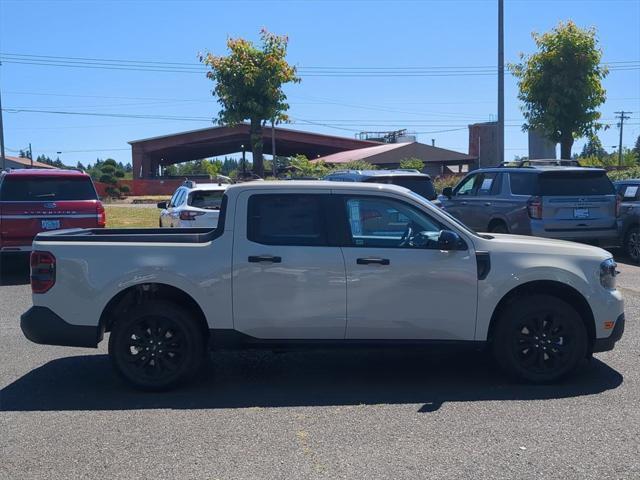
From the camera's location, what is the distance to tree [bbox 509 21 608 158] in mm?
20781

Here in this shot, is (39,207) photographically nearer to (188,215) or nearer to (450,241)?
(188,215)

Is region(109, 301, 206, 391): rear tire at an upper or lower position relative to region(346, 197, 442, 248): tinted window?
lower

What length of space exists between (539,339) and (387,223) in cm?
166

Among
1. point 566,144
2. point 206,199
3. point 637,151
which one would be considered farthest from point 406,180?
point 637,151


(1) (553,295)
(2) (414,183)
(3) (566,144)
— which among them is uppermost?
(3) (566,144)

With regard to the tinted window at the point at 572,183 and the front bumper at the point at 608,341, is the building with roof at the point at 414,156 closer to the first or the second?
the tinted window at the point at 572,183

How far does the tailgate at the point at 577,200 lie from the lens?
41.5 ft

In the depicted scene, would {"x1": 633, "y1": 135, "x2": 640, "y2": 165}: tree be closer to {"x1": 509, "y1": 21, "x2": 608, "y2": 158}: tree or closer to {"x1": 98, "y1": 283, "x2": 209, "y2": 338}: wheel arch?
{"x1": 509, "y1": 21, "x2": 608, "y2": 158}: tree

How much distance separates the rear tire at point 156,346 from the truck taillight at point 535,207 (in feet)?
27.1

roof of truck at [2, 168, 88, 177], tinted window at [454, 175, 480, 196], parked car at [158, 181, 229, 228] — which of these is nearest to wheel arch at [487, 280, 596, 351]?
parked car at [158, 181, 229, 228]

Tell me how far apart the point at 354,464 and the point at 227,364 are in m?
2.79

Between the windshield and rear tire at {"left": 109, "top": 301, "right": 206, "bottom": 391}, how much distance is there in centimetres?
750

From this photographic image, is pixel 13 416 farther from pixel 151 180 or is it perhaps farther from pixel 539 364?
pixel 151 180

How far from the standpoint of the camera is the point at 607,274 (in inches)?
246
